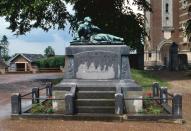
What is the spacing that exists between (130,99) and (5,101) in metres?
9.80

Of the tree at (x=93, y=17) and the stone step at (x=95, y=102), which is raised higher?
the tree at (x=93, y=17)

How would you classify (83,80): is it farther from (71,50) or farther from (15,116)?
(15,116)

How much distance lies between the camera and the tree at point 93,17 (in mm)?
38344

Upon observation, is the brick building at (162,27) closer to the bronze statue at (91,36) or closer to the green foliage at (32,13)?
the green foliage at (32,13)

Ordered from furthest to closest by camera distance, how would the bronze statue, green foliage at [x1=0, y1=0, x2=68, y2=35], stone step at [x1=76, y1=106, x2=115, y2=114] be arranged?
1. green foliage at [x1=0, y1=0, x2=68, y2=35]
2. the bronze statue
3. stone step at [x1=76, y1=106, x2=115, y2=114]

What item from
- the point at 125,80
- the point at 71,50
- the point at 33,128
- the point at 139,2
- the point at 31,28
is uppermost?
the point at 139,2

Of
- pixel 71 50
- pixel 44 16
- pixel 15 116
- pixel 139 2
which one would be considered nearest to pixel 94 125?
pixel 15 116

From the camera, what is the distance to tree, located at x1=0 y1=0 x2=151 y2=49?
38.3 metres

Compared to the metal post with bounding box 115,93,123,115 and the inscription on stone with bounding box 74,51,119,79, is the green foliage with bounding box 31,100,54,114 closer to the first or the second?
the inscription on stone with bounding box 74,51,119,79

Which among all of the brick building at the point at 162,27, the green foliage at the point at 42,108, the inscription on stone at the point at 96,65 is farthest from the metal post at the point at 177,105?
the brick building at the point at 162,27

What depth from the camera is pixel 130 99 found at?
54.0ft

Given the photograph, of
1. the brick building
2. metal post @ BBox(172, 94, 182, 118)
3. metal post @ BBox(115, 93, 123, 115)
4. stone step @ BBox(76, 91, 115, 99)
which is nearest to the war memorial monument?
stone step @ BBox(76, 91, 115, 99)

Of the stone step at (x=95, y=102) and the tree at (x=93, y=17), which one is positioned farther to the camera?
the tree at (x=93, y=17)

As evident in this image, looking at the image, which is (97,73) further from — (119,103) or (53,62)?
(53,62)
